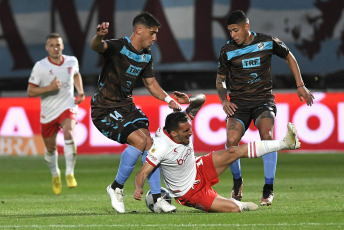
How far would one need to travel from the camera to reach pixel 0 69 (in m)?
18.5

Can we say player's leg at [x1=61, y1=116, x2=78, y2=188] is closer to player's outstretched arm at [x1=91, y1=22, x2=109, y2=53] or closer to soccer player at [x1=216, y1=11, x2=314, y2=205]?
soccer player at [x1=216, y1=11, x2=314, y2=205]

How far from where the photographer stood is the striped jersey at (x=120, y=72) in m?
8.38

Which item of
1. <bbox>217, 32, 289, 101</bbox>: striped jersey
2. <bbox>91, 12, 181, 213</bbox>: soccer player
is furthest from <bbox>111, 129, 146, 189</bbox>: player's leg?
<bbox>217, 32, 289, 101</bbox>: striped jersey

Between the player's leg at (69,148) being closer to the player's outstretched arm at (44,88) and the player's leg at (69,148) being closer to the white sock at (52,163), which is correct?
the white sock at (52,163)

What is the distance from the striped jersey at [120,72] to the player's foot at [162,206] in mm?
1106

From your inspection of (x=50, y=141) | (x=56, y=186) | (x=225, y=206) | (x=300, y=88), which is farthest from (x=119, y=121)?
(x=50, y=141)

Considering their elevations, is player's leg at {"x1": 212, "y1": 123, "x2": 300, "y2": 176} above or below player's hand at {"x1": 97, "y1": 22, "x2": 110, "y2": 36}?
below

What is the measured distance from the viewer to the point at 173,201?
384 inches

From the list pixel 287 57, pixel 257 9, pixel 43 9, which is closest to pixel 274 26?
pixel 257 9

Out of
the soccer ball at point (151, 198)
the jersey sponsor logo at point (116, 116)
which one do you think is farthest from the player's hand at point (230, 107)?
the soccer ball at point (151, 198)

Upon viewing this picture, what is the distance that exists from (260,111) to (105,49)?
1.89m

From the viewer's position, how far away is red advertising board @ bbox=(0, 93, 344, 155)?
16.7m

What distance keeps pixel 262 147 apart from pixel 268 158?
3.51 ft

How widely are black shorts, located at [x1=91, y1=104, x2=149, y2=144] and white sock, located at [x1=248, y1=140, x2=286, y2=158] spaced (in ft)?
3.74
